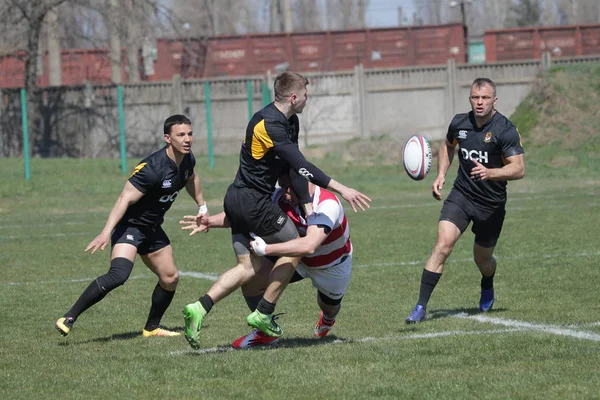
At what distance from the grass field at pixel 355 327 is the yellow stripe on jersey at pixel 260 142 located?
154cm

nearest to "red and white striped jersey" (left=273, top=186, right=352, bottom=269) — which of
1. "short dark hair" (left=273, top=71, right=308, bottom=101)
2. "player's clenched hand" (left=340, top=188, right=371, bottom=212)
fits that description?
"player's clenched hand" (left=340, top=188, right=371, bottom=212)

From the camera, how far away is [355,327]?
28.1 ft

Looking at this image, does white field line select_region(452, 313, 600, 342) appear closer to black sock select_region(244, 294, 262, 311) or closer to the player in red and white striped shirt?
the player in red and white striped shirt

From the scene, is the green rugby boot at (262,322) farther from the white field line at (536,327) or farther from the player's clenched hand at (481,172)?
the player's clenched hand at (481,172)

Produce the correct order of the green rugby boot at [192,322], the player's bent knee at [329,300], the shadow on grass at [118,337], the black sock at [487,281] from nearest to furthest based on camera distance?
the green rugby boot at [192,322] → the player's bent knee at [329,300] → the shadow on grass at [118,337] → the black sock at [487,281]

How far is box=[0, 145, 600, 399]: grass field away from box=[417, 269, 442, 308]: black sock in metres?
0.25

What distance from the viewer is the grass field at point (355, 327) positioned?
6.20m

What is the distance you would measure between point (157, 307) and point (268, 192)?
5.96 feet

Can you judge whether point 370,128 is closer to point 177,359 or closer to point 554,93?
point 554,93

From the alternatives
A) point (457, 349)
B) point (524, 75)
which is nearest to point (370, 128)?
point (524, 75)

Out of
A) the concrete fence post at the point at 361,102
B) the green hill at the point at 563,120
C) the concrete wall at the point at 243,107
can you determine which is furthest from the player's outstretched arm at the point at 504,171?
the concrete fence post at the point at 361,102

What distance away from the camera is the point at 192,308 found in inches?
279

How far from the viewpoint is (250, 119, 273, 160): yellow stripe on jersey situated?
7352 millimetres

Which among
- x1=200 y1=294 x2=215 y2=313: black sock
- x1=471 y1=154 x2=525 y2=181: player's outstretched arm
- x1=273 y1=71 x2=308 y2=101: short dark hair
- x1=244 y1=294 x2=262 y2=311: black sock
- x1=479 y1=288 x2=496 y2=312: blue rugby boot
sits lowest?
x1=479 y1=288 x2=496 y2=312: blue rugby boot
